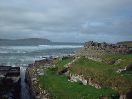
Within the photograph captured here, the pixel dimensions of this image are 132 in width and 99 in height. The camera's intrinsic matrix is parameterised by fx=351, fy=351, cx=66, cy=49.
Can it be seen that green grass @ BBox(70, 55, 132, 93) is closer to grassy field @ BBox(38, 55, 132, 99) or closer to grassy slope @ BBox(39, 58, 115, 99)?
grassy field @ BBox(38, 55, 132, 99)

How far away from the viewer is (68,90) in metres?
38.8

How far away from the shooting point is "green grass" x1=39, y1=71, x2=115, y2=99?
34213 mm

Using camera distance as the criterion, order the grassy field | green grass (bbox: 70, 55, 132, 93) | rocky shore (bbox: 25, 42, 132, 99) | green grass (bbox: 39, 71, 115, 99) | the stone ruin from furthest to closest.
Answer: the stone ruin < green grass (bbox: 39, 71, 115, 99) < rocky shore (bbox: 25, 42, 132, 99) < the grassy field < green grass (bbox: 70, 55, 132, 93)

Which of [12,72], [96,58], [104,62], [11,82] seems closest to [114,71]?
[104,62]

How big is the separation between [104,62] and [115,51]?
334 inches

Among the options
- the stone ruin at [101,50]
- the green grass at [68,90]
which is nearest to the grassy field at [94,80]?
the green grass at [68,90]

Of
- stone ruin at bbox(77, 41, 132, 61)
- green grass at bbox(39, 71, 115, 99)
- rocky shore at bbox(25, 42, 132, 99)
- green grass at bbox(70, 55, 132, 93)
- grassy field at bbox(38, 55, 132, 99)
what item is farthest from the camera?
stone ruin at bbox(77, 41, 132, 61)

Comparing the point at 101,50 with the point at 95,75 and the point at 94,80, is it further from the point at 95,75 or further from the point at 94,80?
the point at 94,80

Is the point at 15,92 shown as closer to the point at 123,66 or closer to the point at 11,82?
the point at 11,82

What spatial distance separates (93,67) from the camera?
43.8m

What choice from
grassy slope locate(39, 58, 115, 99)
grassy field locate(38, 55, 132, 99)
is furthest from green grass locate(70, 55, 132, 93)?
grassy slope locate(39, 58, 115, 99)

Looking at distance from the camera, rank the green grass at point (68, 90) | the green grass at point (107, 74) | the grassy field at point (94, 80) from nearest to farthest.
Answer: the green grass at point (107, 74) < the grassy field at point (94, 80) < the green grass at point (68, 90)

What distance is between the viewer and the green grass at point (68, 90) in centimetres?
3421

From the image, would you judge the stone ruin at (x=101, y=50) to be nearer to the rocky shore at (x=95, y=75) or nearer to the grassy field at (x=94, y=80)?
the rocky shore at (x=95, y=75)
